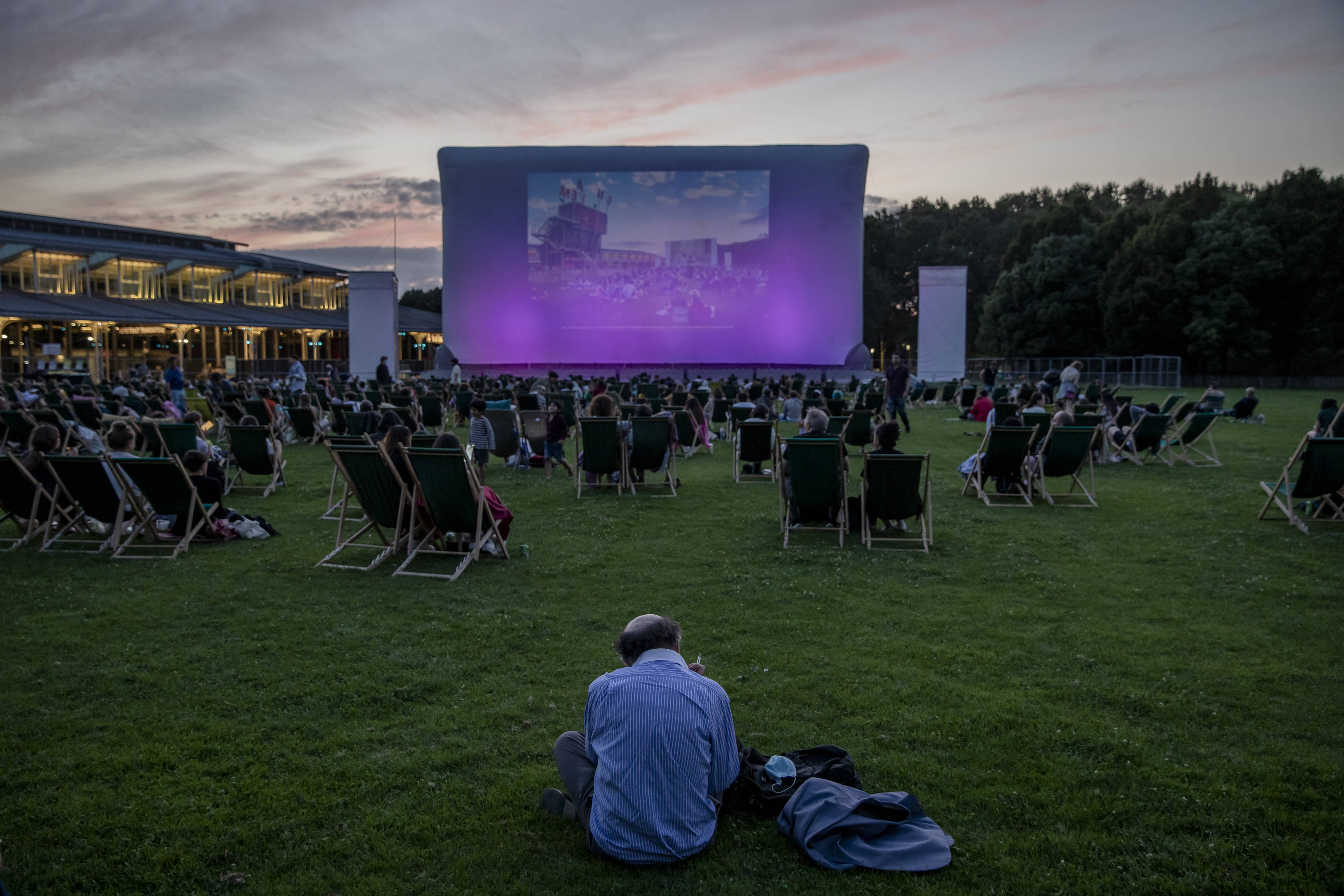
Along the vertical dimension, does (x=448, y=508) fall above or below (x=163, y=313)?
below

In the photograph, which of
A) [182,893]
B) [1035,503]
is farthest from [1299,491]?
[182,893]

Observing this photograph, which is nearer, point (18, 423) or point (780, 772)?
point (780, 772)

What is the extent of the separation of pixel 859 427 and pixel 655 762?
9581mm

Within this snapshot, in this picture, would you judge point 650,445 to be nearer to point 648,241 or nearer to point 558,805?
point 558,805

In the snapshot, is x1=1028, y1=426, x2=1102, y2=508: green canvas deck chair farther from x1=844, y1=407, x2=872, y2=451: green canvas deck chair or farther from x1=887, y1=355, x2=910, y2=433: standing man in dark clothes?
x1=887, y1=355, x2=910, y2=433: standing man in dark clothes

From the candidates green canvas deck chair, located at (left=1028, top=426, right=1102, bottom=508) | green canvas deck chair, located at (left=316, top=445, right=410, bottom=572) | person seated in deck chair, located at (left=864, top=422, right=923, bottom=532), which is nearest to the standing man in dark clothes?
green canvas deck chair, located at (left=1028, top=426, right=1102, bottom=508)

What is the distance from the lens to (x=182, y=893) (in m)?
2.25

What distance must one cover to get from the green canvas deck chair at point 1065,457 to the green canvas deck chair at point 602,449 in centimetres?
405

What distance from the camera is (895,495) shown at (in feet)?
21.0

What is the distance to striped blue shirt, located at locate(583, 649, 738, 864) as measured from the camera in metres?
2.27

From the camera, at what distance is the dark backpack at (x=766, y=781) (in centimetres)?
260

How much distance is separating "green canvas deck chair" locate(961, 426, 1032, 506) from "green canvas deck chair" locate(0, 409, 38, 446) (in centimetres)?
1034

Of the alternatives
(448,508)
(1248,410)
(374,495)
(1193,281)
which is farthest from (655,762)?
(1193,281)

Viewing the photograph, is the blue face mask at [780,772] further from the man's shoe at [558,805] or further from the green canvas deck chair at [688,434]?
the green canvas deck chair at [688,434]
